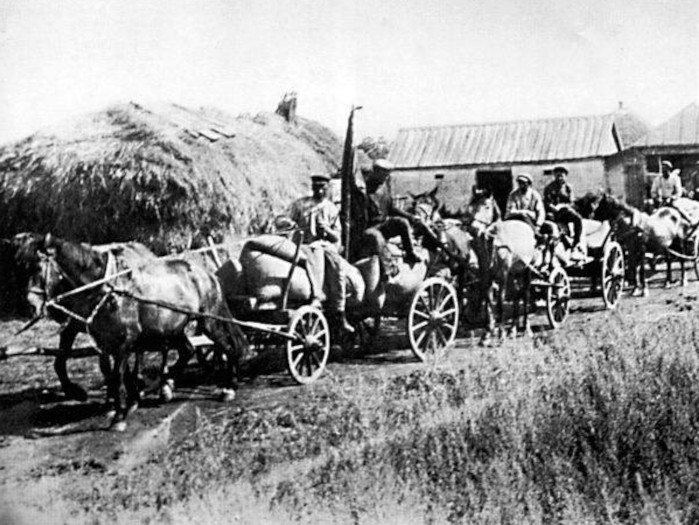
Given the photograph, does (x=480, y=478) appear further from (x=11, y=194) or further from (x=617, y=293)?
(x=617, y=293)

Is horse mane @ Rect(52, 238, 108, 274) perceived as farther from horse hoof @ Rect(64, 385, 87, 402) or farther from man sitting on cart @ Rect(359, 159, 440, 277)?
man sitting on cart @ Rect(359, 159, 440, 277)

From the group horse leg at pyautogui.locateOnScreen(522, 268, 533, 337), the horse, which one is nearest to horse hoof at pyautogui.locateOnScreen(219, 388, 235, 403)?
horse leg at pyautogui.locateOnScreen(522, 268, 533, 337)

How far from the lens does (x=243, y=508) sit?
125 inches

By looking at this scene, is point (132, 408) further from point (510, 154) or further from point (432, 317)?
point (510, 154)

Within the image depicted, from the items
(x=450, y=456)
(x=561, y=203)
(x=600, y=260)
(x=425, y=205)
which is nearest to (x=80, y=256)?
(x=450, y=456)

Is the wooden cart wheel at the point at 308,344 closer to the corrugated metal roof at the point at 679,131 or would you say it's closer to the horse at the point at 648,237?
the corrugated metal roof at the point at 679,131

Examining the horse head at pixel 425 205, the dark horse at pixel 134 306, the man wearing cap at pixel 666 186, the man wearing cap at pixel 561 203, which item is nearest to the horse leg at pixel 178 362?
the dark horse at pixel 134 306

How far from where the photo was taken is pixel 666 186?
15.7 feet

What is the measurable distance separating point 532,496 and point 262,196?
6.26 feet

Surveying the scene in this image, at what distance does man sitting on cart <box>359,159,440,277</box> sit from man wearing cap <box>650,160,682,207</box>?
139 cm

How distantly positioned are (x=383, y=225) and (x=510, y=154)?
0.85 metres

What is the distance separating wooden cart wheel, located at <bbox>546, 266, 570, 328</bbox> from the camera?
4.94 metres

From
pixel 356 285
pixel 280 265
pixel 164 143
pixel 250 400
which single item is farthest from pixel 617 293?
pixel 164 143

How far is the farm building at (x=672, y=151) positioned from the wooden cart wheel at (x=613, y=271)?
89cm
